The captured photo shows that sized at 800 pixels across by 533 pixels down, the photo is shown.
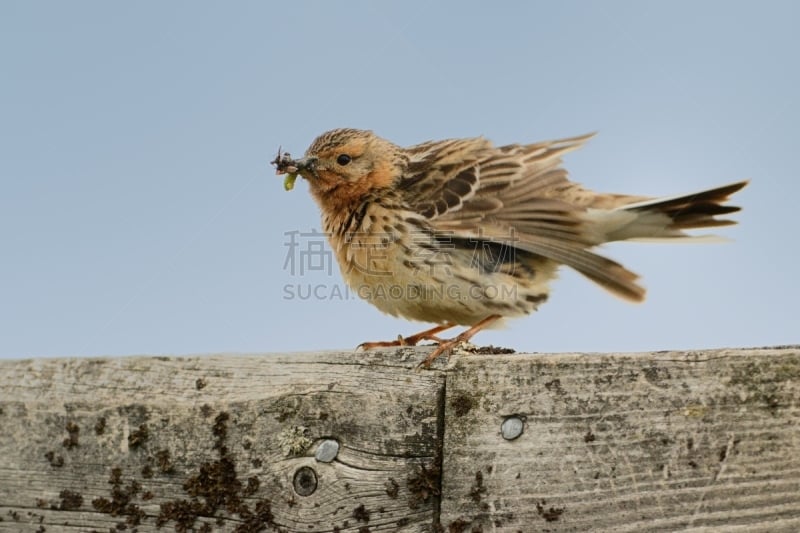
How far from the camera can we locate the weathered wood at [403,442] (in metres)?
2.74

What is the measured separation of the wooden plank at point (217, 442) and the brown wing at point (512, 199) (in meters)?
1.59

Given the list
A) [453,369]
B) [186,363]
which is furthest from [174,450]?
[453,369]

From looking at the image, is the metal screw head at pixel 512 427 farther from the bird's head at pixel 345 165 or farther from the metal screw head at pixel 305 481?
the bird's head at pixel 345 165

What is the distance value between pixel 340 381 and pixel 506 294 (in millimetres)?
1584

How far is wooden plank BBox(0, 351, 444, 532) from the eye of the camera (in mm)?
3152

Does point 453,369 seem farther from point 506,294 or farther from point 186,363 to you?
point 506,294

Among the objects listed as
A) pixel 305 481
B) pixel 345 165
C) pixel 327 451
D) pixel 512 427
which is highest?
pixel 345 165

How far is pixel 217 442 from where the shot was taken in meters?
3.39

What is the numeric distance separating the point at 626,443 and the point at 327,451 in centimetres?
112

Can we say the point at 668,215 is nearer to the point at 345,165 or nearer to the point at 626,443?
the point at 345,165

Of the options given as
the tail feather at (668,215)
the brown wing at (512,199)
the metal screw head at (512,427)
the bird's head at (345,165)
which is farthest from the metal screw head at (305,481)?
the tail feather at (668,215)

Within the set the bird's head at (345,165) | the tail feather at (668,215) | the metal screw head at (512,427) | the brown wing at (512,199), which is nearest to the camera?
the metal screw head at (512,427)

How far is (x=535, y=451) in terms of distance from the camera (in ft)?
9.72

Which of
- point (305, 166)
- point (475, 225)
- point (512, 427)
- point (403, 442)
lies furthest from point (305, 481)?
point (305, 166)
